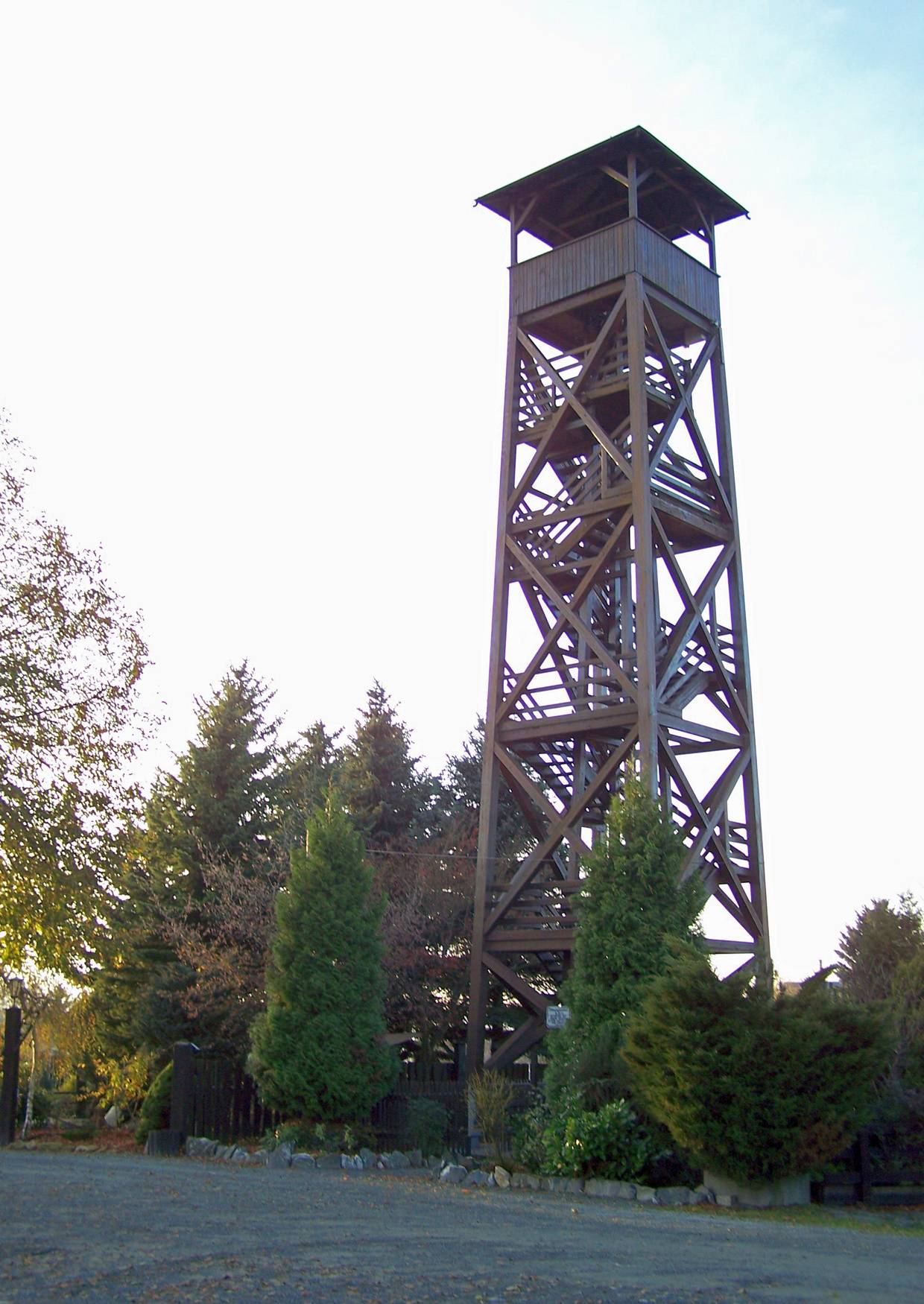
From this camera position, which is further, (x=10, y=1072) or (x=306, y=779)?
(x=306, y=779)

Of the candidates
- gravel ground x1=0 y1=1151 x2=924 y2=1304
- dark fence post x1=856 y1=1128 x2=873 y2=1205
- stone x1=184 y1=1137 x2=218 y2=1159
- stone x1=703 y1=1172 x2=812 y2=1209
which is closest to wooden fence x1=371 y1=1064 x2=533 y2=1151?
stone x1=184 y1=1137 x2=218 y2=1159

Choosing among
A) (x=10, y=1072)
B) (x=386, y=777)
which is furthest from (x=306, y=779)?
(x=10, y=1072)

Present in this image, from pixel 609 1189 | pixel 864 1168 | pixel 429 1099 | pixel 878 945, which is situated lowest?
pixel 609 1189

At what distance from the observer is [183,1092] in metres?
18.6

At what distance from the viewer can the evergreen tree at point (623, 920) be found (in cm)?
1611

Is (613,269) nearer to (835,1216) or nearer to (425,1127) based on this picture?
(425,1127)

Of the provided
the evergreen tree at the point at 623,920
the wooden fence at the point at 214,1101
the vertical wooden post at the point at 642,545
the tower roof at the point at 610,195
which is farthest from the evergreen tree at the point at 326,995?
the tower roof at the point at 610,195

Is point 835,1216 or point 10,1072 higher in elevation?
point 10,1072

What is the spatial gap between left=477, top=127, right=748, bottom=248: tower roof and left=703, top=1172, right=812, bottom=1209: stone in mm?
17877

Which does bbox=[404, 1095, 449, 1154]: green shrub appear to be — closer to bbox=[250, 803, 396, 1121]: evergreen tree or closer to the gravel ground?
bbox=[250, 803, 396, 1121]: evergreen tree

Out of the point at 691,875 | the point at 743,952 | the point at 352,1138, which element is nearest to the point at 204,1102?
the point at 352,1138

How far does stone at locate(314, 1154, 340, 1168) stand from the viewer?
1664 centimetres

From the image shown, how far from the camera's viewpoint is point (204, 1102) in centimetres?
1880

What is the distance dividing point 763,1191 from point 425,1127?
6404mm
